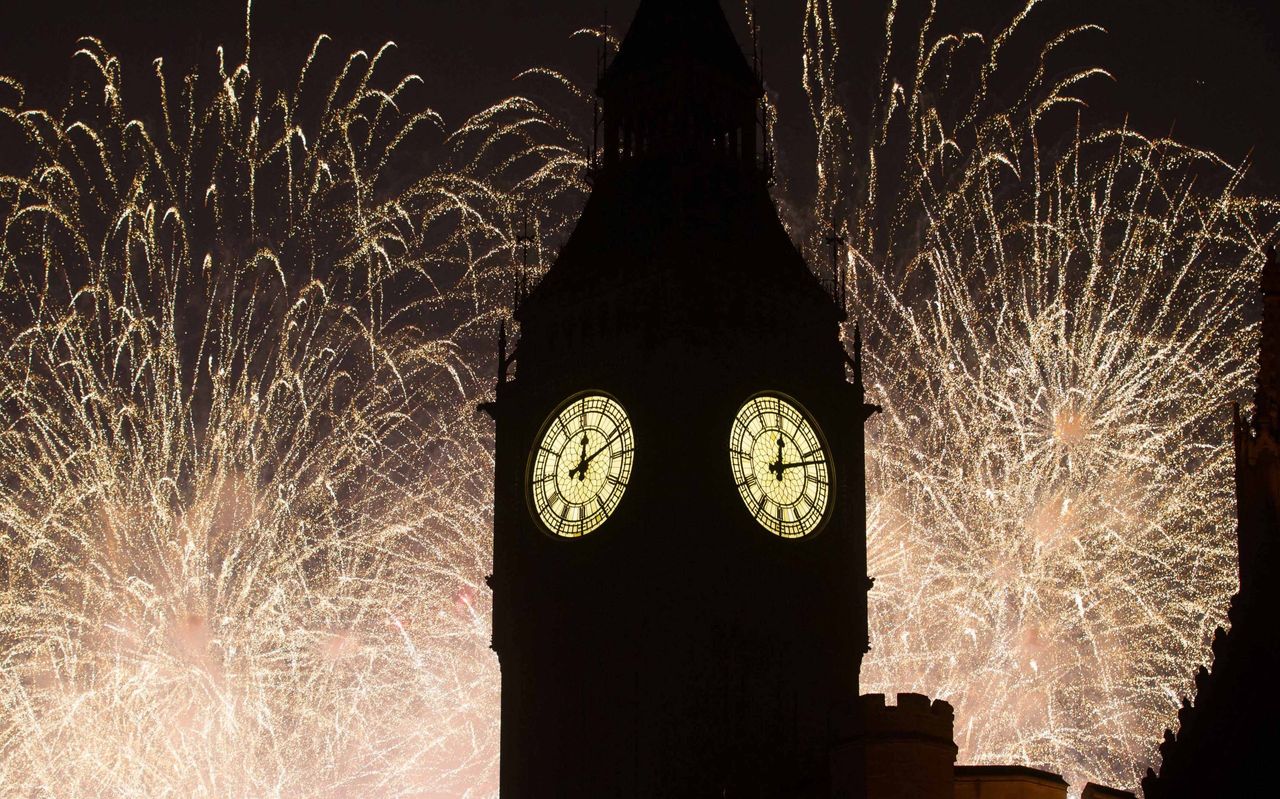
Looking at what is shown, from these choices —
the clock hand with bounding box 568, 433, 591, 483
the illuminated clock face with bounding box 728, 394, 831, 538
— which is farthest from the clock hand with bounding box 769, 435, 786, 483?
the clock hand with bounding box 568, 433, 591, 483

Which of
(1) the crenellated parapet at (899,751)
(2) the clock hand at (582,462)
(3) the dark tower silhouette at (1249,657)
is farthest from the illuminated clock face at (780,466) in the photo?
(3) the dark tower silhouette at (1249,657)

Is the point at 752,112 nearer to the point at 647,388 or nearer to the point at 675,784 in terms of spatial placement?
the point at 647,388

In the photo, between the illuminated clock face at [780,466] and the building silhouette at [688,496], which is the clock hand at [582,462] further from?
the illuminated clock face at [780,466]

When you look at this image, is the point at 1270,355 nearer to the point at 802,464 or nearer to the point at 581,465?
the point at 802,464

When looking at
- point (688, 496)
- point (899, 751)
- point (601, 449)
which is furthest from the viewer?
point (601, 449)

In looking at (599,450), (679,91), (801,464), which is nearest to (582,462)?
(599,450)

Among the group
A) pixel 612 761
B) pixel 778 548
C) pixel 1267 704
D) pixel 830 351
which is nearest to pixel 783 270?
pixel 830 351
